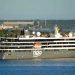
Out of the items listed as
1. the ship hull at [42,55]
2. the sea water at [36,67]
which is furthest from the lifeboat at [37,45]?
the sea water at [36,67]

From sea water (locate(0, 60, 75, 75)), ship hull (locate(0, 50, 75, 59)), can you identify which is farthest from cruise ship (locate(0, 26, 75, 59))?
sea water (locate(0, 60, 75, 75))

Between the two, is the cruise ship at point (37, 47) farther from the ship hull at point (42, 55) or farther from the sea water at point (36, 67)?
the sea water at point (36, 67)

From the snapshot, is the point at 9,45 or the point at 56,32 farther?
the point at 56,32

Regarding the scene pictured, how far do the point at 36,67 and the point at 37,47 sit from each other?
729 centimetres

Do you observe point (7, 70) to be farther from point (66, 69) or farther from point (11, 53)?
point (11, 53)

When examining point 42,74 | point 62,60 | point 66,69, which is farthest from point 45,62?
point 42,74

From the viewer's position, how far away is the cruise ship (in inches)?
1864

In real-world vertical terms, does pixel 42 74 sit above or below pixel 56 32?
below

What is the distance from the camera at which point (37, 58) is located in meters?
47.9

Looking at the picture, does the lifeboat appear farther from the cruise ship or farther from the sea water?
the sea water

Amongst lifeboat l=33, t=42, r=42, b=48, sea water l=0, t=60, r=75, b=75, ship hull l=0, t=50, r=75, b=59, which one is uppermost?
lifeboat l=33, t=42, r=42, b=48

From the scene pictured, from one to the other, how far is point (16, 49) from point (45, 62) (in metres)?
3.77

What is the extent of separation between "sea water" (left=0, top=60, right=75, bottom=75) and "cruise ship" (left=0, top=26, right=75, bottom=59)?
4.52 ft

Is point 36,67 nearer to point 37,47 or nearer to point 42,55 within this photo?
point 42,55
